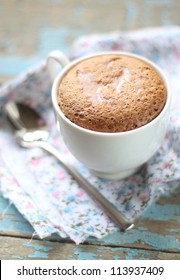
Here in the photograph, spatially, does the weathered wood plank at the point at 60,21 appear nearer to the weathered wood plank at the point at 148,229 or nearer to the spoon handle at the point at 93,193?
the spoon handle at the point at 93,193

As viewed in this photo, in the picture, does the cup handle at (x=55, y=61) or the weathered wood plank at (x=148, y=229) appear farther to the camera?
the cup handle at (x=55, y=61)

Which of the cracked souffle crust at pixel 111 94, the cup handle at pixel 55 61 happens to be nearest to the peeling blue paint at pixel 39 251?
the cracked souffle crust at pixel 111 94

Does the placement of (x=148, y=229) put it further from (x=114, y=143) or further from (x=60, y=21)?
(x=60, y=21)

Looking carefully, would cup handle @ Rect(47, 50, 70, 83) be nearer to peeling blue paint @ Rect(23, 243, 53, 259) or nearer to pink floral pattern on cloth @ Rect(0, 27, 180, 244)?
pink floral pattern on cloth @ Rect(0, 27, 180, 244)

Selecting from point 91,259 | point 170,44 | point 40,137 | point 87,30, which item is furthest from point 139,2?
point 91,259

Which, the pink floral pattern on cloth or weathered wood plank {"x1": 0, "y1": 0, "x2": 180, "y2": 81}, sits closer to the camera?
the pink floral pattern on cloth

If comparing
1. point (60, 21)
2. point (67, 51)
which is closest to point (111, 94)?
point (67, 51)

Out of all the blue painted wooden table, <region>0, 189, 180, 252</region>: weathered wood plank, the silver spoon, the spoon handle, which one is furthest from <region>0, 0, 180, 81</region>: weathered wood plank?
<region>0, 189, 180, 252</region>: weathered wood plank
